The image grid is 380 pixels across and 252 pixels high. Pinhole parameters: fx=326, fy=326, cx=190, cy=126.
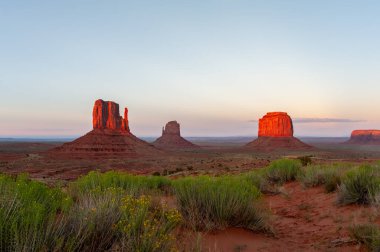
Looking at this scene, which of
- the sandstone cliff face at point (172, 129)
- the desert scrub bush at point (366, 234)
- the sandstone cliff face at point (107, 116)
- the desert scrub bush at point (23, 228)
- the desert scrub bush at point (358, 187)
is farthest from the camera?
the sandstone cliff face at point (172, 129)

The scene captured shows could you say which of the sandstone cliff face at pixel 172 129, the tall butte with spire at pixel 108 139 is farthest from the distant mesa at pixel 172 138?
the tall butte with spire at pixel 108 139

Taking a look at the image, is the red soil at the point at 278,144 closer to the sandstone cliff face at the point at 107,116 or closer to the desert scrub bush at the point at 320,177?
the sandstone cliff face at the point at 107,116

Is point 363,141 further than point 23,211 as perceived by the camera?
Yes

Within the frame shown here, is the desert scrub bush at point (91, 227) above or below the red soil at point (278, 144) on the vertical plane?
above

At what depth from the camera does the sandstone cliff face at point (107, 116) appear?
4232 inches

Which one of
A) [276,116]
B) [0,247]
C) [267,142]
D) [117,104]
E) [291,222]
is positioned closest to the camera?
A: [0,247]

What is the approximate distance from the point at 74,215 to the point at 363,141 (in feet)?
698

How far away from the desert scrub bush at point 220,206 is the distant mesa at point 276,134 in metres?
120

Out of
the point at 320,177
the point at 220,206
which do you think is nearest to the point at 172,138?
the point at 320,177

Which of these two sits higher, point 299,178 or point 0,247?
point 0,247

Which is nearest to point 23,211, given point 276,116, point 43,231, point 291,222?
point 43,231

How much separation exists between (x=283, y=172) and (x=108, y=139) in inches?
3490

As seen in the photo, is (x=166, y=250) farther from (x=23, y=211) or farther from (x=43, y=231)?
(x=23, y=211)

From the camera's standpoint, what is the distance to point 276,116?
459 feet
